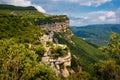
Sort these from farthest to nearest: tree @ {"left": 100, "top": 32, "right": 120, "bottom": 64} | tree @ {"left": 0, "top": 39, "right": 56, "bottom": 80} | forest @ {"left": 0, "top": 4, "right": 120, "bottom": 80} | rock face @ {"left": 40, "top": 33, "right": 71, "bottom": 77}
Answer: tree @ {"left": 100, "top": 32, "right": 120, "bottom": 64}, rock face @ {"left": 40, "top": 33, "right": 71, "bottom": 77}, forest @ {"left": 0, "top": 4, "right": 120, "bottom": 80}, tree @ {"left": 0, "top": 39, "right": 56, "bottom": 80}

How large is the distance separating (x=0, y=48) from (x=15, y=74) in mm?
6727

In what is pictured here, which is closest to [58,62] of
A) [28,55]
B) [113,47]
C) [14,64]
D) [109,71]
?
[28,55]

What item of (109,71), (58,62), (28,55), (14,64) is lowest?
(109,71)

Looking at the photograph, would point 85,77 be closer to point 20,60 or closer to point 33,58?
point 33,58

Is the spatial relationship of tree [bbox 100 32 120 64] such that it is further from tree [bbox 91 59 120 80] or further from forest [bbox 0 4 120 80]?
tree [bbox 91 59 120 80]

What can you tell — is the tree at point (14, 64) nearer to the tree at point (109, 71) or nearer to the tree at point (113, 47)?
the tree at point (109, 71)

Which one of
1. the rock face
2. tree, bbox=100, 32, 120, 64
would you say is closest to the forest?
tree, bbox=100, 32, 120, 64

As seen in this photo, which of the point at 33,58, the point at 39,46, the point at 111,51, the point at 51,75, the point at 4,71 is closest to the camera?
the point at 4,71

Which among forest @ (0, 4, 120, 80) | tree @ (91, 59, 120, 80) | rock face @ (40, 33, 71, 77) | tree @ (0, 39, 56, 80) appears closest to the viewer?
tree @ (0, 39, 56, 80)

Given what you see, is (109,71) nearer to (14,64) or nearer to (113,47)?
(113,47)

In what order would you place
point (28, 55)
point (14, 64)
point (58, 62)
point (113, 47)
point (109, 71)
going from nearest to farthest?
point (14, 64) < point (28, 55) < point (58, 62) < point (109, 71) < point (113, 47)

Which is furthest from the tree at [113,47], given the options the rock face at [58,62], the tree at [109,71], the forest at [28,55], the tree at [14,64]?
the tree at [14,64]

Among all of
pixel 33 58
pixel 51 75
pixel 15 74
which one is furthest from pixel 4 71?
pixel 51 75

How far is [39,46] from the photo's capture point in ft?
347
